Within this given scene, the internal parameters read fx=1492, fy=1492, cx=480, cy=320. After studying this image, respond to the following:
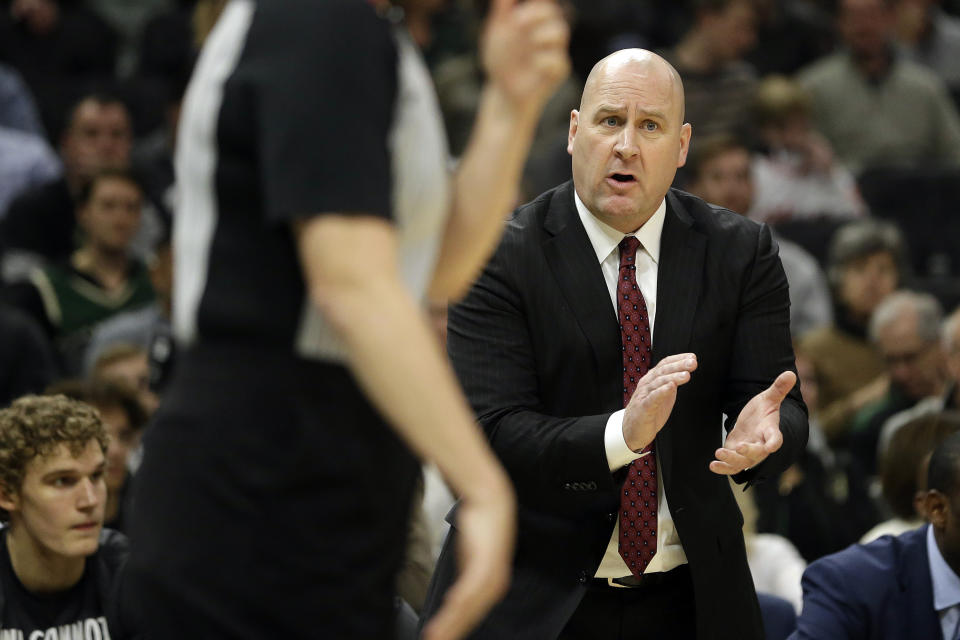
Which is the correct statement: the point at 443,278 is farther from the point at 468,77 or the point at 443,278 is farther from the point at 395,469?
the point at 468,77

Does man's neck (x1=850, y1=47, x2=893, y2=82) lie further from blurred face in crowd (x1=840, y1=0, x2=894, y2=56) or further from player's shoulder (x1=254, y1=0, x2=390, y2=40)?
player's shoulder (x1=254, y1=0, x2=390, y2=40)

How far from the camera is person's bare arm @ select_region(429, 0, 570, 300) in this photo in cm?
185

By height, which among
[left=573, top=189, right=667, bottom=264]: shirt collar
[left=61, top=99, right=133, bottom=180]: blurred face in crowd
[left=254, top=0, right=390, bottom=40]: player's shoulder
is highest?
[left=254, top=0, right=390, bottom=40]: player's shoulder

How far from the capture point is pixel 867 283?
7.41 meters

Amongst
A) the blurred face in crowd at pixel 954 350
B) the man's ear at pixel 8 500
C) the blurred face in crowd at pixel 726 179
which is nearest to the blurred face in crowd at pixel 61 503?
the man's ear at pixel 8 500

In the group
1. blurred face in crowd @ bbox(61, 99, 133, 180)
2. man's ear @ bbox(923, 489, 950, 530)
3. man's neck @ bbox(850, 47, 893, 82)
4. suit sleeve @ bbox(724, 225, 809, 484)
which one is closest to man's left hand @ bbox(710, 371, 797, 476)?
suit sleeve @ bbox(724, 225, 809, 484)

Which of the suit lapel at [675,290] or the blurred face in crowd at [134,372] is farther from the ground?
the suit lapel at [675,290]

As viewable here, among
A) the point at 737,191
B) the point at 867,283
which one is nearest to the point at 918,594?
the point at 737,191

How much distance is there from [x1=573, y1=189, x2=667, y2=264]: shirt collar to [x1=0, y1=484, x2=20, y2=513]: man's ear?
1.70m

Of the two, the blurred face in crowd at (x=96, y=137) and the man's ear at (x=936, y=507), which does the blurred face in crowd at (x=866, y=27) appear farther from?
the man's ear at (x=936, y=507)

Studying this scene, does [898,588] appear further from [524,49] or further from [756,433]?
[524,49]

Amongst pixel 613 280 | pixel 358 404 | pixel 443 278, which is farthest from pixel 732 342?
pixel 358 404

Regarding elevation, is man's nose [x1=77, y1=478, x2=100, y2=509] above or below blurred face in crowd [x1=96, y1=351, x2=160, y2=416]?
above

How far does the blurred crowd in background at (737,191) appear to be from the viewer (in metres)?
5.94
